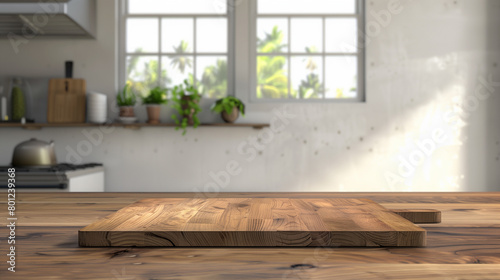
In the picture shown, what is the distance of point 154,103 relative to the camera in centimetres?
300

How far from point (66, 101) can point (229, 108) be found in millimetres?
1188

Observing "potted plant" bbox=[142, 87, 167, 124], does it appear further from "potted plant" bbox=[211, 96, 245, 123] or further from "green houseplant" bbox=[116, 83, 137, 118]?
"potted plant" bbox=[211, 96, 245, 123]

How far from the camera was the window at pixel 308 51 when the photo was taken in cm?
312

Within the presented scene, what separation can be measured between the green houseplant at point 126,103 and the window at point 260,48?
128 mm

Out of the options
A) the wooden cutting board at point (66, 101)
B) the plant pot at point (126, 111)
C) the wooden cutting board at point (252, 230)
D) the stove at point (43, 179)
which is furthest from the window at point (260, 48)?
the wooden cutting board at point (252, 230)

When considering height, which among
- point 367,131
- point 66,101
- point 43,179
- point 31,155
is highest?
point 66,101

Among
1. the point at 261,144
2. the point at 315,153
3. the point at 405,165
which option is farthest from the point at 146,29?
the point at 405,165

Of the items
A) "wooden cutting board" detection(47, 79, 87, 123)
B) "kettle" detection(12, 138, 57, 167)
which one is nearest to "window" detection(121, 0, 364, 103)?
"wooden cutting board" detection(47, 79, 87, 123)

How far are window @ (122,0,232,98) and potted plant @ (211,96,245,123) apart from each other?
212mm

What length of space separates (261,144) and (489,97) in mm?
1737

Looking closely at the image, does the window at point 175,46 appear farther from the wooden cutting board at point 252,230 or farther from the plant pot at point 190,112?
the wooden cutting board at point 252,230

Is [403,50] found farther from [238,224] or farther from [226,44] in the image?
[238,224]

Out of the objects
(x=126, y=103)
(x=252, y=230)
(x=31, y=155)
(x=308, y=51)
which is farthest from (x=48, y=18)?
(x=252, y=230)

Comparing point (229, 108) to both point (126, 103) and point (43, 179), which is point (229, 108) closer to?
point (126, 103)
